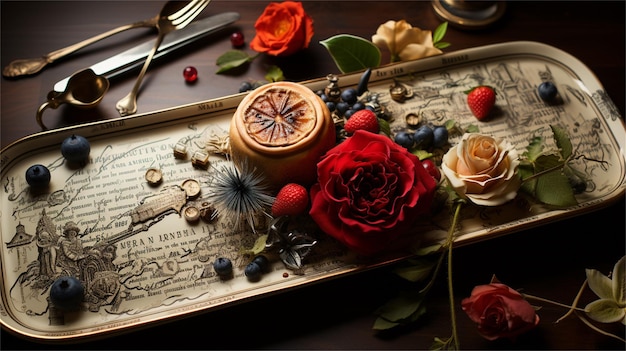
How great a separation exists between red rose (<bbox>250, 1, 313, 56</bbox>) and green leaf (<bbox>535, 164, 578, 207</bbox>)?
0.52m

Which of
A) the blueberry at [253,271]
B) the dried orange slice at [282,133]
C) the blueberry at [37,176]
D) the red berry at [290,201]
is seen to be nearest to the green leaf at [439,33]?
the dried orange slice at [282,133]

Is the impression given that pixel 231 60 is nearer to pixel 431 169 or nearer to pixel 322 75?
pixel 322 75

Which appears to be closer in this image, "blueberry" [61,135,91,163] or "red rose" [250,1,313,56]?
"blueberry" [61,135,91,163]

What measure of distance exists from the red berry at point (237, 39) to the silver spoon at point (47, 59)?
14cm

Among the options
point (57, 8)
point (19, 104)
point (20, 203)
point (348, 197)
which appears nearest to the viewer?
point (348, 197)

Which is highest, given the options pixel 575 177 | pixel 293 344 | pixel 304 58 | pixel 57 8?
pixel 57 8

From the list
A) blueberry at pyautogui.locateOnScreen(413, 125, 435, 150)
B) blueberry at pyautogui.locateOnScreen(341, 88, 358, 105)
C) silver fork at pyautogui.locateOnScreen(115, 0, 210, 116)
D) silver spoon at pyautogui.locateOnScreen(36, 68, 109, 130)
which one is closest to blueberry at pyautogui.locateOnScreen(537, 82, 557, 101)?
blueberry at pyautogui.locateOnScreen(413, 125, 435, 150)

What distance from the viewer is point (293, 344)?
994 mm

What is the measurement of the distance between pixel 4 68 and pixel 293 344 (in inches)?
31.1

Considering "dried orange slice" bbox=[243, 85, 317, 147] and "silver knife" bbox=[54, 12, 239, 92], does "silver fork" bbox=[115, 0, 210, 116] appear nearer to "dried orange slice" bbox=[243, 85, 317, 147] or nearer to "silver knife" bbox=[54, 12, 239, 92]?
"silver knife" bbox=[54, 12, 239, 92]

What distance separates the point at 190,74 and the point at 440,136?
497mm

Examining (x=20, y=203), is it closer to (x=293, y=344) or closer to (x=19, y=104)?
(x=19, y=104)

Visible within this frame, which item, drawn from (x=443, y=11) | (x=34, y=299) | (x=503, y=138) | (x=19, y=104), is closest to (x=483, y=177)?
(x=503, y=138)

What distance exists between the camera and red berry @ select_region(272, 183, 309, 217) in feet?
3.21
